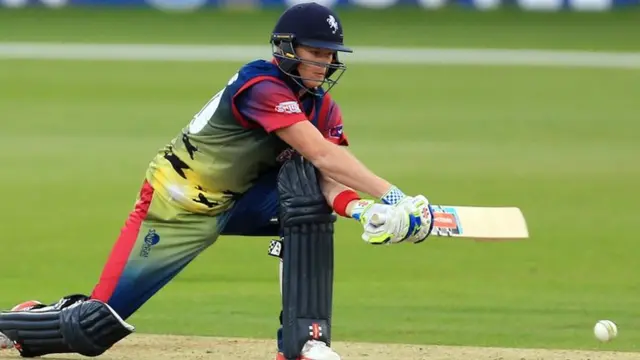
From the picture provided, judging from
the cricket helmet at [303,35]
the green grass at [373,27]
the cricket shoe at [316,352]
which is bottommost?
the cricket shoe at [316,352]

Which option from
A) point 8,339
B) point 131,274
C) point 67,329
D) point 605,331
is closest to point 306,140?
point 131,274

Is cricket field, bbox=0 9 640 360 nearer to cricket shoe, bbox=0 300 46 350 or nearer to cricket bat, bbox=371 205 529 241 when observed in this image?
cricket shoe, bbox=0 300 46 350

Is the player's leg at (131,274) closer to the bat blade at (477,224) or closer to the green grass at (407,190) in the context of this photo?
the bat blade at (477,224)

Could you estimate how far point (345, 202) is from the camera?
5270mm

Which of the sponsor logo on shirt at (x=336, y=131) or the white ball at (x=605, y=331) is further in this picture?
the white ball at (x=605, y=331)

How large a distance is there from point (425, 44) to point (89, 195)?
11679 millimetres

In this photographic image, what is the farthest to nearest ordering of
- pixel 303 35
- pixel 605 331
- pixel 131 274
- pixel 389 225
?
pixel 605 331 → pixel 131 274 → pixel 303 35 → pixel 389 225

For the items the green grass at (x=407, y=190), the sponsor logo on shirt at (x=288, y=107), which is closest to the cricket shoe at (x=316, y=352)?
Result: the sponsor logo on shirt at (x=288, y=107)

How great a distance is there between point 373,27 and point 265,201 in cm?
1853

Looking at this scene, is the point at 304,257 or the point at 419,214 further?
the point at 304,257

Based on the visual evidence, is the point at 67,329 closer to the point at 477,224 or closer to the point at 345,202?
the point at 345,202

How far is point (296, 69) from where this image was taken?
215 inches

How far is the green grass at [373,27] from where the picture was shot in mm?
22328

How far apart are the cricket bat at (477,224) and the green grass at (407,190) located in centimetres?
148
